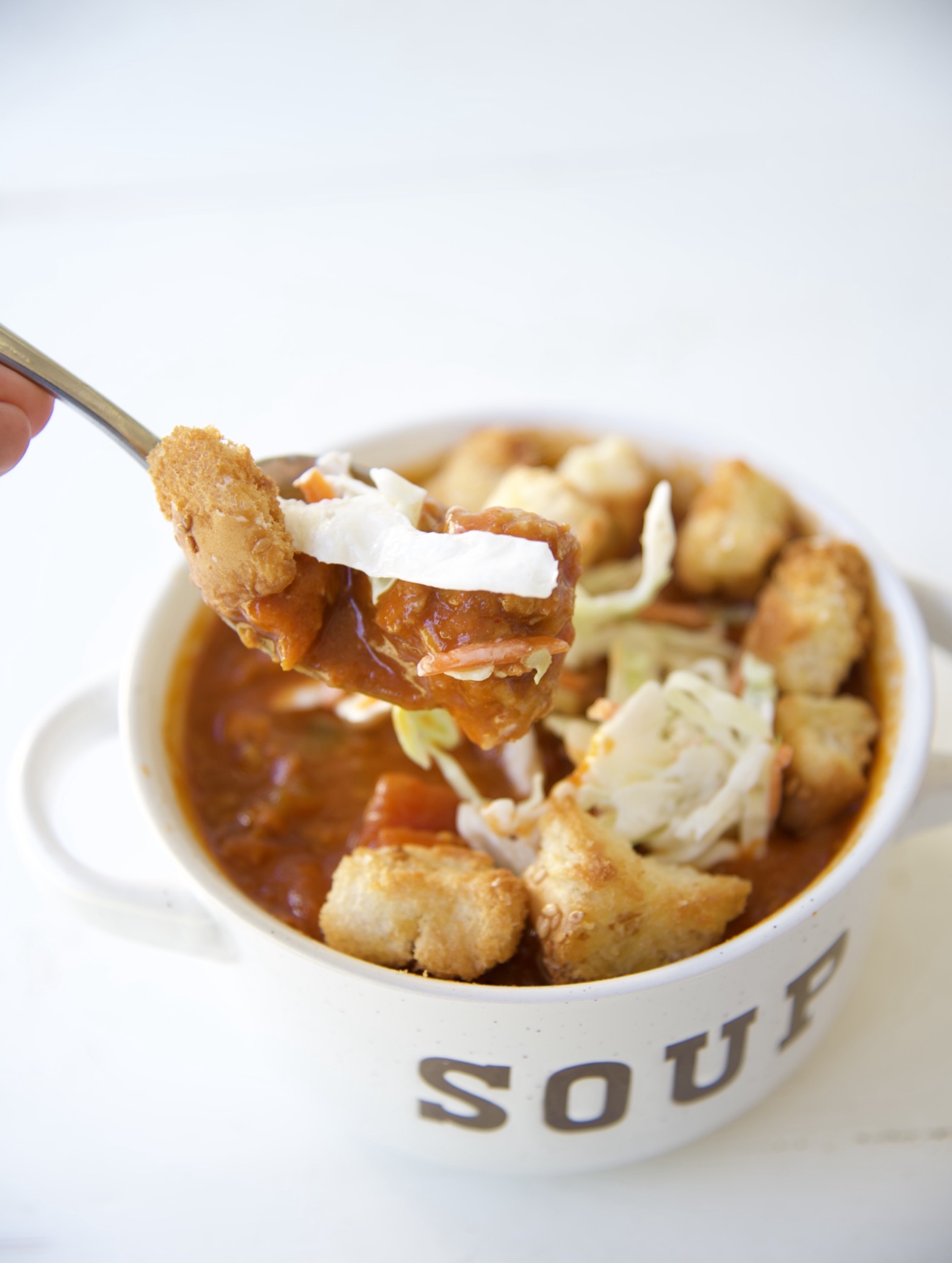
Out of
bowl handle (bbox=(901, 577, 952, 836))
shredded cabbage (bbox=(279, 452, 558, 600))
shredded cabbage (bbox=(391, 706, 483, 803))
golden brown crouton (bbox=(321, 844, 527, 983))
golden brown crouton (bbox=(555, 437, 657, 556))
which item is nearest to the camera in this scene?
shredded cabbage (bbox=(279, 452, 558, 600))

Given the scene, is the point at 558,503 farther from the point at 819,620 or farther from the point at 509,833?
the point at 509,833

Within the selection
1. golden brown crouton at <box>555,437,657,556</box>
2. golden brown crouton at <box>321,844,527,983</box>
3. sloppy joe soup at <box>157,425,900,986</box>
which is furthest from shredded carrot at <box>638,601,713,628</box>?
golden brown crouton at <box>321,844,527,983</box>

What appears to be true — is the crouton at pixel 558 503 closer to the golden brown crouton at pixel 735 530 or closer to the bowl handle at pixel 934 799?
the golden brown crouton at pixel 735 530

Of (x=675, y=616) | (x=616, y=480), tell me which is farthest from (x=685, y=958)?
(x=616, y=480)

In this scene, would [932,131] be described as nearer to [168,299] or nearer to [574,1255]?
[168,299]

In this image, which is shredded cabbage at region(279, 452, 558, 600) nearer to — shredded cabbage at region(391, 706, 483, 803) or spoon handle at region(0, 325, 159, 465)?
spoon handle at region(0, 325, 159, 465)

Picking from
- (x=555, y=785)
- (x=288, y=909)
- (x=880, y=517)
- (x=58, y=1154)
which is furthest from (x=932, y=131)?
(x=58, y=1154)
